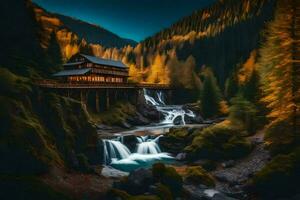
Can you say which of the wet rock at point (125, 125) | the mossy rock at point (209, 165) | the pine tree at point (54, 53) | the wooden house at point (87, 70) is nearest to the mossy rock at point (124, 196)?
the mossy rock at point (209, 165)

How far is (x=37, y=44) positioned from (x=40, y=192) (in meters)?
42.3

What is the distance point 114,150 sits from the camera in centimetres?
3819

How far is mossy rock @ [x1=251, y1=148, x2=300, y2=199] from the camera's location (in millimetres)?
22828

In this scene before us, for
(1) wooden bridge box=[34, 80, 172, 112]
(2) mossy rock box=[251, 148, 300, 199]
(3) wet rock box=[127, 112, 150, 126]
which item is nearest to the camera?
(2) mossy rock box=[251, 148, 300, 199]

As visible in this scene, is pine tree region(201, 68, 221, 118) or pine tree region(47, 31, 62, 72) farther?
pine tree region(47, 31, 62, 72)

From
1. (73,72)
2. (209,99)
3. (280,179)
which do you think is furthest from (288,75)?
(73,72)

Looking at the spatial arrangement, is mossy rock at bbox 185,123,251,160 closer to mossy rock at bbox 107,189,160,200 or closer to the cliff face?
the cliff face

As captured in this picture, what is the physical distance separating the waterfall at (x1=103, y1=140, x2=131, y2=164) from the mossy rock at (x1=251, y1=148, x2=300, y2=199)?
18.6m

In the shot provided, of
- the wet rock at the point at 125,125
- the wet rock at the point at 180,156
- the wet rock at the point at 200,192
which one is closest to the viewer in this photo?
the wet rock at the point at 200,192

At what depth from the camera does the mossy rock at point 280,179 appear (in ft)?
74.9

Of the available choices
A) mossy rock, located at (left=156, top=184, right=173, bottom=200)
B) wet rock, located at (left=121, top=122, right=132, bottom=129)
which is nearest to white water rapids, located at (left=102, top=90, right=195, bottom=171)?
mossy rock, located at (left=156, top=184, right=173, bottom=200)

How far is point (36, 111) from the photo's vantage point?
3009 centimetres

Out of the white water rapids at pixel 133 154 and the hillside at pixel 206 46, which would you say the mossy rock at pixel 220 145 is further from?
the hillside at pixel 206 46

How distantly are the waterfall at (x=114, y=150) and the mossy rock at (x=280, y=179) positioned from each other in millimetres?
18595
